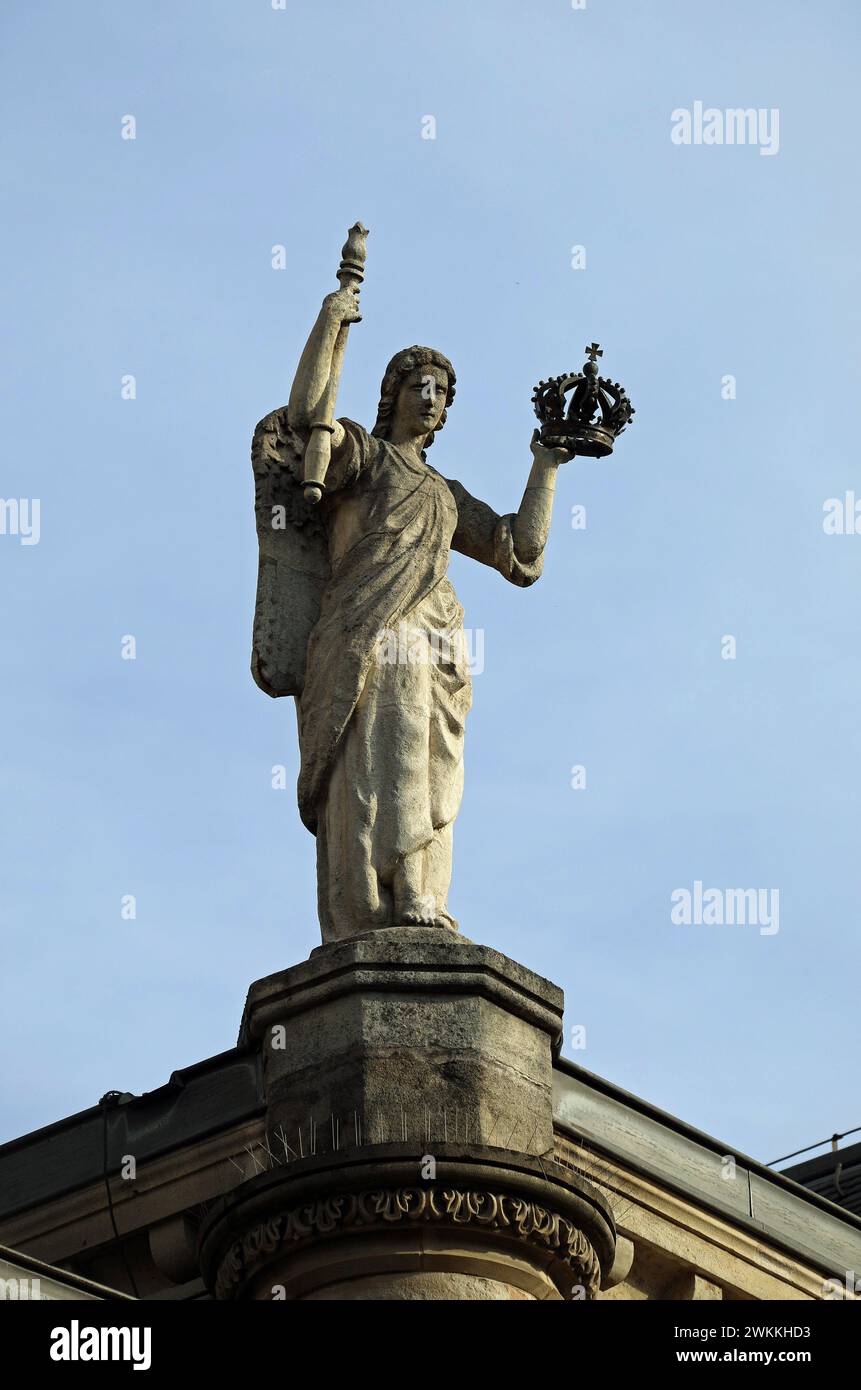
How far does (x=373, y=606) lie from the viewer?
64.1 ft

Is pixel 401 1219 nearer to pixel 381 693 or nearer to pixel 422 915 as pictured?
pixel 422 915

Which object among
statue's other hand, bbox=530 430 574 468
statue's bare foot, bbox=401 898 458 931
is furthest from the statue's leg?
statue's other hand, bbox=530 430 574 468

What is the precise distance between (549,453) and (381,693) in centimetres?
222

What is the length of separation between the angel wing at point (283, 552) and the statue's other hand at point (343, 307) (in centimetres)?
79

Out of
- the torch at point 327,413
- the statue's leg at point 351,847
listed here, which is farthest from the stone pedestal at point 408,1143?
the torch at point 327,413

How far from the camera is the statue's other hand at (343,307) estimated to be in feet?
64.3

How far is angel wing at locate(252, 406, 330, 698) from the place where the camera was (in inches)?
778

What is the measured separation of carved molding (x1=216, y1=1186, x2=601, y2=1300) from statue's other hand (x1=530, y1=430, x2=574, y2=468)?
482cm

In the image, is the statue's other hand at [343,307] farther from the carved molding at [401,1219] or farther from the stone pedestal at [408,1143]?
the carved molding at [401,1219]
